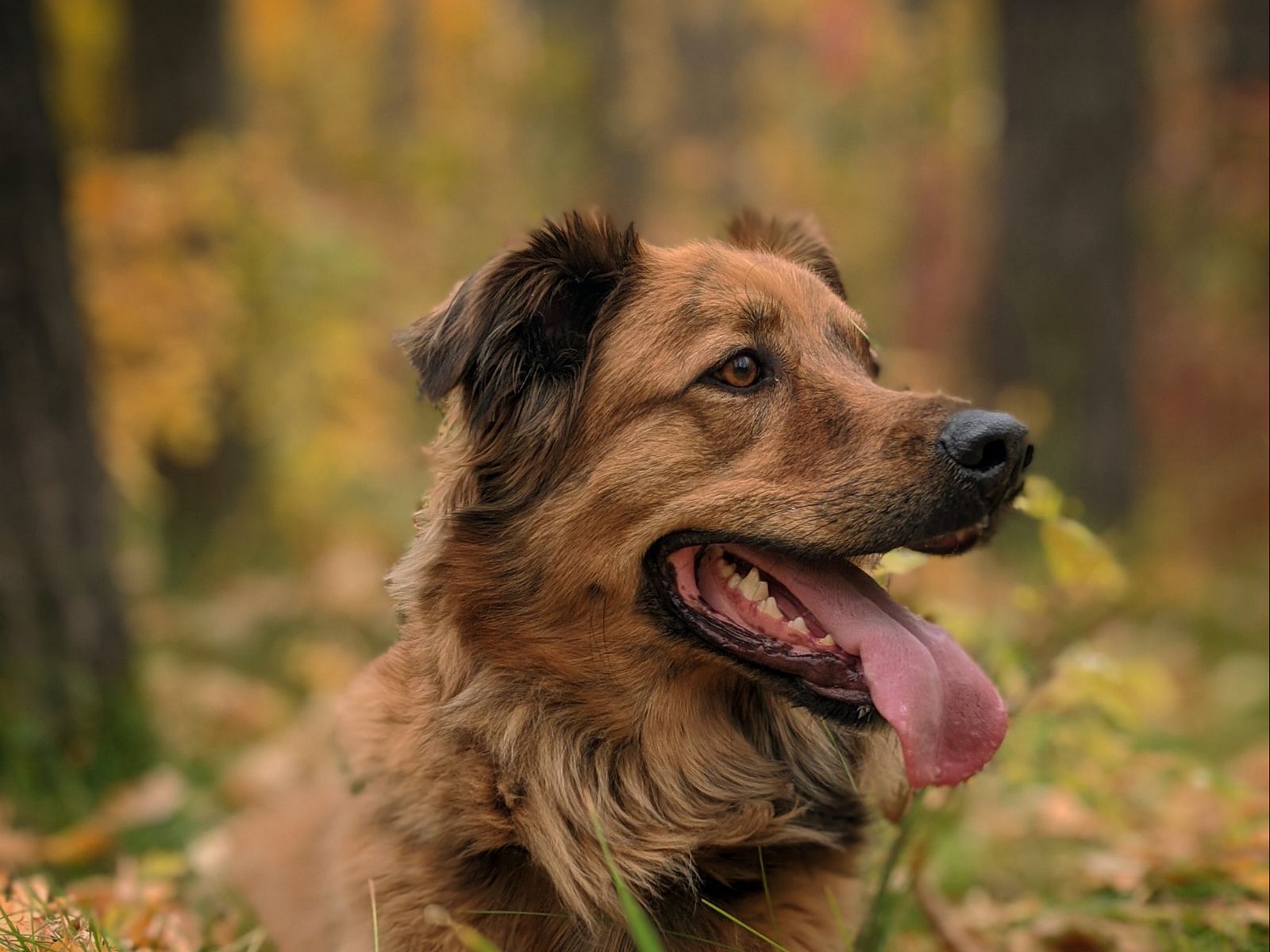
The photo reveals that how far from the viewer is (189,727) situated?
643 centimetres

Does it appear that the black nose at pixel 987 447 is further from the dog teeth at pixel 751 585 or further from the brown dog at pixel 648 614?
the dog teeth at pixel 751 585

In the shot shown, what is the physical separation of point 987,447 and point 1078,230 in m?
7.96

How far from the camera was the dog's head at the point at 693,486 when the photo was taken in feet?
9.12

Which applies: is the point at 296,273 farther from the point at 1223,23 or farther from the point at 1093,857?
the point at 1223,23

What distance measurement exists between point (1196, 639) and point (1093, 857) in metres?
4.58

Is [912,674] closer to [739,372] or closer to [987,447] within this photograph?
[987,447]

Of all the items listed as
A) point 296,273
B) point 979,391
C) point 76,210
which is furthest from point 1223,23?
point 76,210

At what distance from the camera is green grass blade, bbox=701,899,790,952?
274 centimetres

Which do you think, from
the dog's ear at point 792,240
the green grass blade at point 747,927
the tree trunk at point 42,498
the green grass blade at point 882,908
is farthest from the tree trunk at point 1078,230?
the green grass blade at point 747,927

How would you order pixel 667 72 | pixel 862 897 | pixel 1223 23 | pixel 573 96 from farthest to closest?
pixel 667 72 → pixel 573 96 → pixel 1223 23 → pixel 862 897

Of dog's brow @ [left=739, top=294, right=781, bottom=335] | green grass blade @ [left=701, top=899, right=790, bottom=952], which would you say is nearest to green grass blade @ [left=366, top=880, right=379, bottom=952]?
green grass blade @ [left=701, top=899, right=790, bottom=952]

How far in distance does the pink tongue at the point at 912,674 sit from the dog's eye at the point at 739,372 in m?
0.42

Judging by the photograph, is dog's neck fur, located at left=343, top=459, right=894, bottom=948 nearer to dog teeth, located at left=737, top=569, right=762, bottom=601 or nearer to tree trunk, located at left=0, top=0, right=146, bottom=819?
dog teeth, located at left=737, top=569, right=762, bottom=601

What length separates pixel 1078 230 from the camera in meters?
9.95
